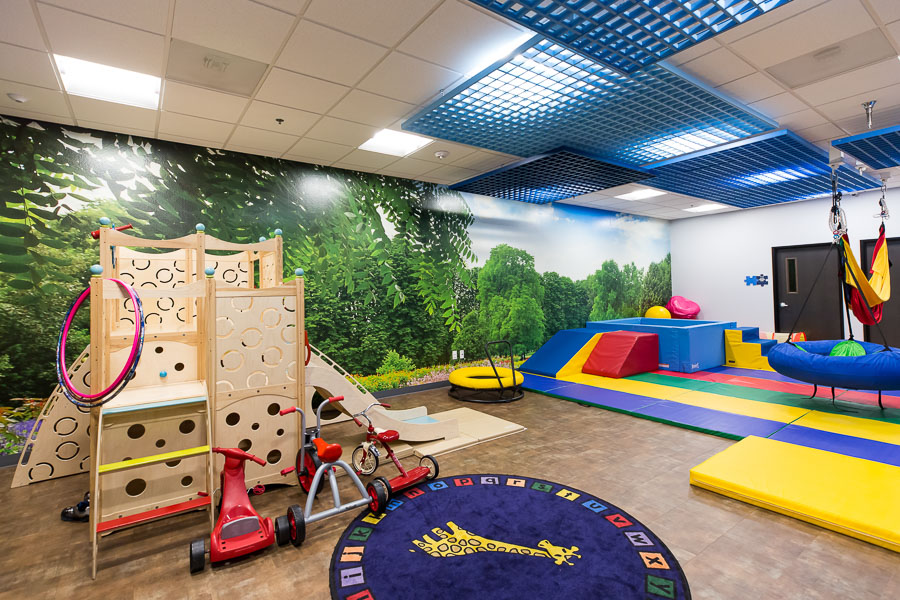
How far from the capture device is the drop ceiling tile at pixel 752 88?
150 inches

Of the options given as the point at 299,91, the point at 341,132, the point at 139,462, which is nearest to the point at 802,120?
the point at 341,132

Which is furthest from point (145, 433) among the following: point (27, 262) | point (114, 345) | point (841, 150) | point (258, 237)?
point (841, 150)

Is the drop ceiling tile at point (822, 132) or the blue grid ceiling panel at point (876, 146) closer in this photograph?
the blue grid ceiling panel at point (876, 146)

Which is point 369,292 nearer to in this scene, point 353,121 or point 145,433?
point 353,121

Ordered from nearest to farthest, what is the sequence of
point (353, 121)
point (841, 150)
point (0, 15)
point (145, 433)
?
point (0, 15) < point (145, 433) < point (353, 121) < point (841, 150)

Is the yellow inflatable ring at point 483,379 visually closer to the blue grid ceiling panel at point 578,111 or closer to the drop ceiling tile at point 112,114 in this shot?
the blue grid ceiling panel at point 578,111

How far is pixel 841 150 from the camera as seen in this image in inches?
203

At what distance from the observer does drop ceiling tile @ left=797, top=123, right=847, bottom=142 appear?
16.3 feet

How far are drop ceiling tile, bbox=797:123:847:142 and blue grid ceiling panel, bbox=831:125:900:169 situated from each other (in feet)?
0.53

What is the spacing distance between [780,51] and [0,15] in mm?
5307

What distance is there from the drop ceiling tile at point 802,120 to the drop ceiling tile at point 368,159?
14.4 feet

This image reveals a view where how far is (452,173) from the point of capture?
640cm

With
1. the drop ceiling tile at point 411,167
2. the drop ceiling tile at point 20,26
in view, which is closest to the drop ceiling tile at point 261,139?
the drop ceiling tile at point 411,167

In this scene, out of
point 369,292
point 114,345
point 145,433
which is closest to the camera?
point 145,433
